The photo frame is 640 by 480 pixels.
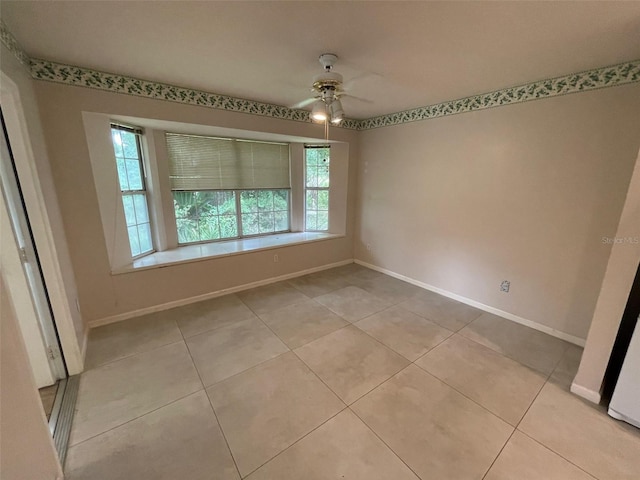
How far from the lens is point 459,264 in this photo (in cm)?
317

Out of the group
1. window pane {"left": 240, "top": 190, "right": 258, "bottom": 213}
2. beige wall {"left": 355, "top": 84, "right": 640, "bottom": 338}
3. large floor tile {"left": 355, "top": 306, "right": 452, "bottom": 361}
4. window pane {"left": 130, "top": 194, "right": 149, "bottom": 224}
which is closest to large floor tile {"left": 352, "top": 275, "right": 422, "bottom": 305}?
beige wall {"left": 355, "top": 84, "right": 640, "bottom": 338}

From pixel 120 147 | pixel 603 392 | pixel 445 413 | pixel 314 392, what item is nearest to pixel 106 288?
pixel 120 147

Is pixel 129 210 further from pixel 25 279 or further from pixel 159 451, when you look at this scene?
pixel 159 451

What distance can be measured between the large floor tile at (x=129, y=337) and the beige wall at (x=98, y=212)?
184 millimetres

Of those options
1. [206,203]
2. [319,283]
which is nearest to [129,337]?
[206,203]

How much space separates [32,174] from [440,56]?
284 cm

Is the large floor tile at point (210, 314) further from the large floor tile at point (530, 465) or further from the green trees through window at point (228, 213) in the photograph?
the large floor tile at point (530, 465)

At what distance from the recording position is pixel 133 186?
2922 millimetres

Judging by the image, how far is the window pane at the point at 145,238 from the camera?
10.0 ft

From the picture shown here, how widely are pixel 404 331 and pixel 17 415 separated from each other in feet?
8.34

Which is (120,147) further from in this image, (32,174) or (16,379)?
(16,379)

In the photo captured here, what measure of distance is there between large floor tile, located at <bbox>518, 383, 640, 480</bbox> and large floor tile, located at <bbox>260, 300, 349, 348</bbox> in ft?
5.14

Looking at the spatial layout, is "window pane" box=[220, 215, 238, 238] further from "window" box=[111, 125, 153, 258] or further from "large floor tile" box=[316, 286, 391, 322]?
"large floor tile" box=[316, 286, 391, 322]

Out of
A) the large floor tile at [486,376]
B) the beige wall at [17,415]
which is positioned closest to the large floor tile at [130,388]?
the beige wall at [17,415]
